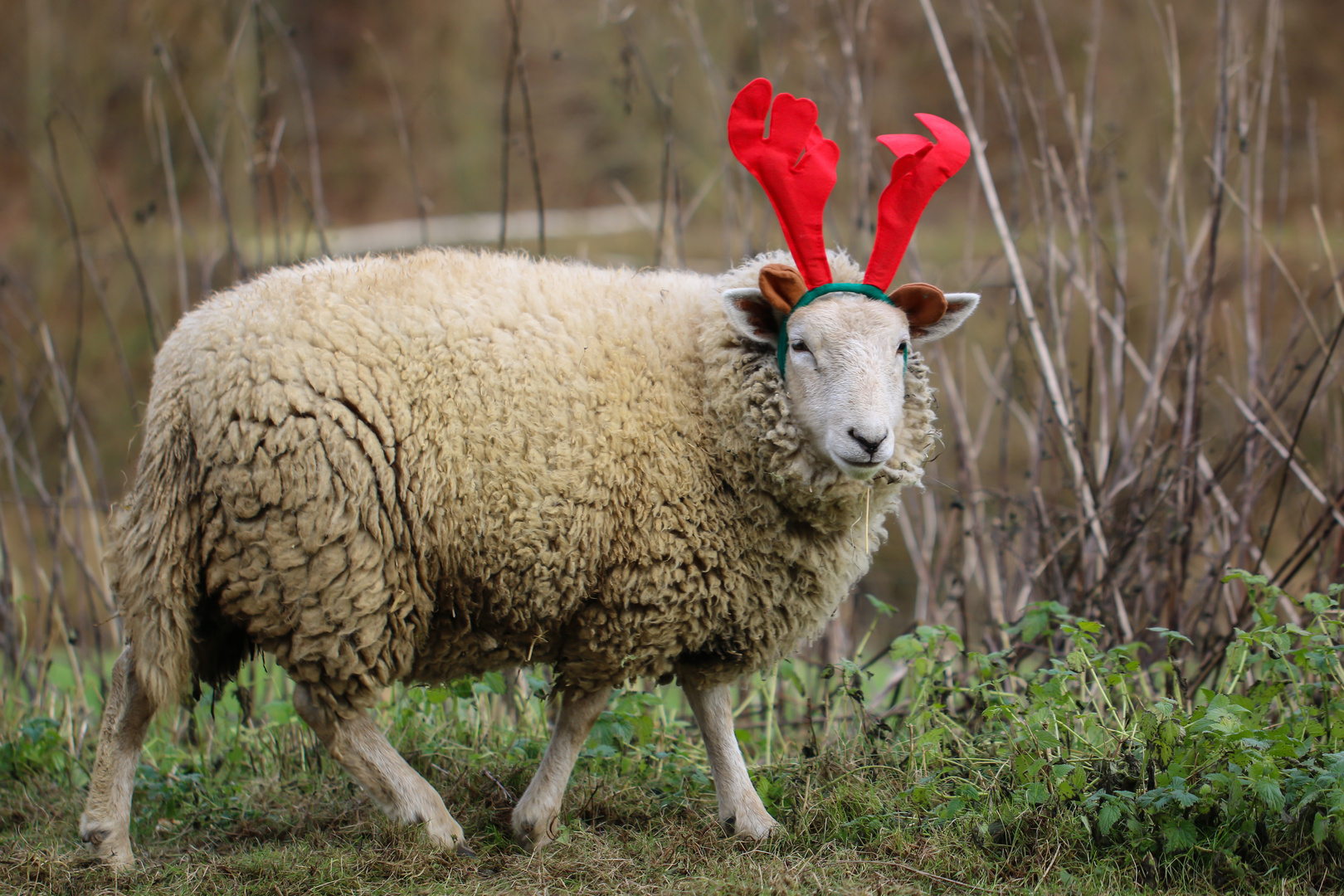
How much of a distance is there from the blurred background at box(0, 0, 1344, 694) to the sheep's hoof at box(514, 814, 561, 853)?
1172 millimetres

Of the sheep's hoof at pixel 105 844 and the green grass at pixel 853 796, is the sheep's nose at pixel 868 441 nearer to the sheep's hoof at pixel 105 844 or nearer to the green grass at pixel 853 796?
the green grass at pixel 853 796

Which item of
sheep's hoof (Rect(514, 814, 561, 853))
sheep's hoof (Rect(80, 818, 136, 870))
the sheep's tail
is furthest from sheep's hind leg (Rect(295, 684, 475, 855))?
sheep's hoof (Rect(80, 818, 136, 870))

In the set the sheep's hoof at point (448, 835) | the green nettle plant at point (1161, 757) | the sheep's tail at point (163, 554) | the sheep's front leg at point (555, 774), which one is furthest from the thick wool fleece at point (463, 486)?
the green nettle plant at point (1161, 757)

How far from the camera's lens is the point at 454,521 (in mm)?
2238

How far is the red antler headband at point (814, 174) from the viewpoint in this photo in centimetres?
240

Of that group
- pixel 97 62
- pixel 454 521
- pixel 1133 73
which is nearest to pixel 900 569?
pixel 1133 73

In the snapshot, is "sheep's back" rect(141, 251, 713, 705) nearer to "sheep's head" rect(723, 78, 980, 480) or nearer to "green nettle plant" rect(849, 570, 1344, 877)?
"sheep's head" rect(723, 78, 980, 480)

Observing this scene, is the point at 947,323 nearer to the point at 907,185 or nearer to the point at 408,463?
the point at 907,185

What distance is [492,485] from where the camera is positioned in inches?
88.1

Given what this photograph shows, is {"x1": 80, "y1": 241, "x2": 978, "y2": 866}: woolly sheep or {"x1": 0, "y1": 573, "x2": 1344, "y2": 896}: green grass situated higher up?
{"x1": 80, "y1": 241, "x2": 978, "y2": 866}: woolly sheep

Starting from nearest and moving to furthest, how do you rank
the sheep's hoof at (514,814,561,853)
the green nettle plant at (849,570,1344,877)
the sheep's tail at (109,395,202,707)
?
the green nettle plant at (849,570,1344,877), the sheep's tail at (109,395,202,707), the sheep's hoof at (514,814,561,853)

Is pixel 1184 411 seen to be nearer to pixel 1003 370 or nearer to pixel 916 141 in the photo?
pixel 1003 370

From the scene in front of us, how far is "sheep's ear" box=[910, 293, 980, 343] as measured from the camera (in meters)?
2.48

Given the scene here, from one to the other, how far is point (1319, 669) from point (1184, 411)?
1174 mm
